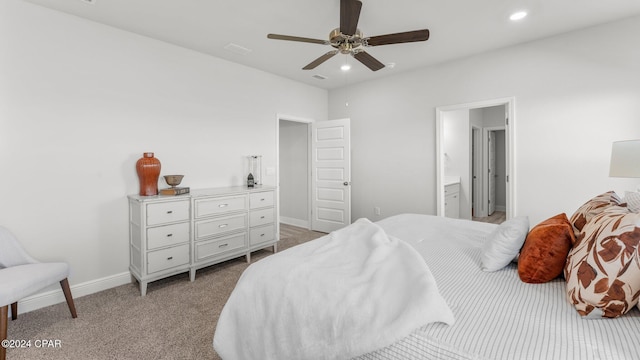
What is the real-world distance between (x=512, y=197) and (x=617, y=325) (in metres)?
2.93

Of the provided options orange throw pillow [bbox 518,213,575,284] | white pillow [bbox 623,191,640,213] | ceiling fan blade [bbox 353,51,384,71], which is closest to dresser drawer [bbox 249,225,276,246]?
ceiling fan blade [bbox 353,51,384,71]

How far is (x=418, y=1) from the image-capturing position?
2.47 m

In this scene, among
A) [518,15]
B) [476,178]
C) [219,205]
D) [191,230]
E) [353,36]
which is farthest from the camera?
[476,178]

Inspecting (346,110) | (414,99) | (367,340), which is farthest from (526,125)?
(367,340)

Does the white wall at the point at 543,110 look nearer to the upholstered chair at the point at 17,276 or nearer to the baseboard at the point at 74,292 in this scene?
the baseboard at the point at 74,292

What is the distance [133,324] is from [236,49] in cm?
308

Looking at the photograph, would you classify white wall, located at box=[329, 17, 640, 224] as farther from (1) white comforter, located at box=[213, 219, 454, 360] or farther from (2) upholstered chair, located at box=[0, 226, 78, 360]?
(2) upholstered chair, located at box=[0, 226, 78, 360]

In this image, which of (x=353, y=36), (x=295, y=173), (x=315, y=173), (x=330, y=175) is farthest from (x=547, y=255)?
(x=295, y=173)

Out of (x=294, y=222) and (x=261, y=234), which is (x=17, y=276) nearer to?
(x=261, y=234)

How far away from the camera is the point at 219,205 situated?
127 inches

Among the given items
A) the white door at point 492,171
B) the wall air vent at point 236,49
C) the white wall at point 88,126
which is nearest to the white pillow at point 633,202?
the wall air vent at point 236,49

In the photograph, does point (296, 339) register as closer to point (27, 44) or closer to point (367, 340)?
point (367, 340)

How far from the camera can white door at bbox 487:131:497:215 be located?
6223mm

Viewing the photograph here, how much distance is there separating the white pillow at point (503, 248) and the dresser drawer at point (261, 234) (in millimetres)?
2725
